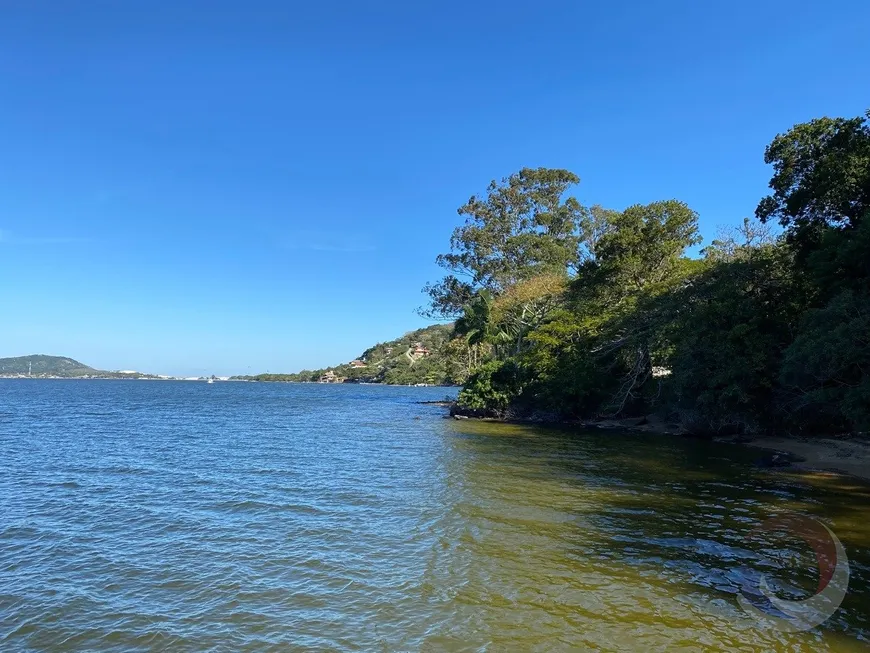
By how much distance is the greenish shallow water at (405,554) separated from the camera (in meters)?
6.52

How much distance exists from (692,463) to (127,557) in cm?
1783

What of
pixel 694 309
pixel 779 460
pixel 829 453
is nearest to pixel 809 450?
pixel 829 453

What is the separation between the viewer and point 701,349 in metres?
23.9

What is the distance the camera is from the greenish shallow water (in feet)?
21.4

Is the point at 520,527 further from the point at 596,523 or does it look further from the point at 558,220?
the point at 558,220

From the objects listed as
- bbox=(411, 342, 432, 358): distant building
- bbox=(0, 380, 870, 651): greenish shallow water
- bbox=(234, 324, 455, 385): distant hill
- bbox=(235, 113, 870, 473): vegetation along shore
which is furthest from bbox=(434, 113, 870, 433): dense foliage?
bbox=(411, 342, 432, 358): distant building

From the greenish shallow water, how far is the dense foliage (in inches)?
205

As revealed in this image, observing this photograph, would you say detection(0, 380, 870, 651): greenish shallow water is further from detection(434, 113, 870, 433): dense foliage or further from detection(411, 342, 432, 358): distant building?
detection(411, 342, 432, 358): distant building

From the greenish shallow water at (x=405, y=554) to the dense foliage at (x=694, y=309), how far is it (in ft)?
17.1

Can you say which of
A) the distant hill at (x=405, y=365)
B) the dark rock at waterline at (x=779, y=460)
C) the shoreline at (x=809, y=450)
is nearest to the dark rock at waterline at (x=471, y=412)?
the shoreline at (x=809, y=450)

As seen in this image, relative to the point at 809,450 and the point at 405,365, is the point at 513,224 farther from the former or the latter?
the point at 405,365

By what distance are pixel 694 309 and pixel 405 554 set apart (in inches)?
831

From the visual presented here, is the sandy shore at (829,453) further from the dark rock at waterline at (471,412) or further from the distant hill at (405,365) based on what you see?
the distant hill at (405,365)

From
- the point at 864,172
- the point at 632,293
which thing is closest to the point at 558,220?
the point at 632,293
